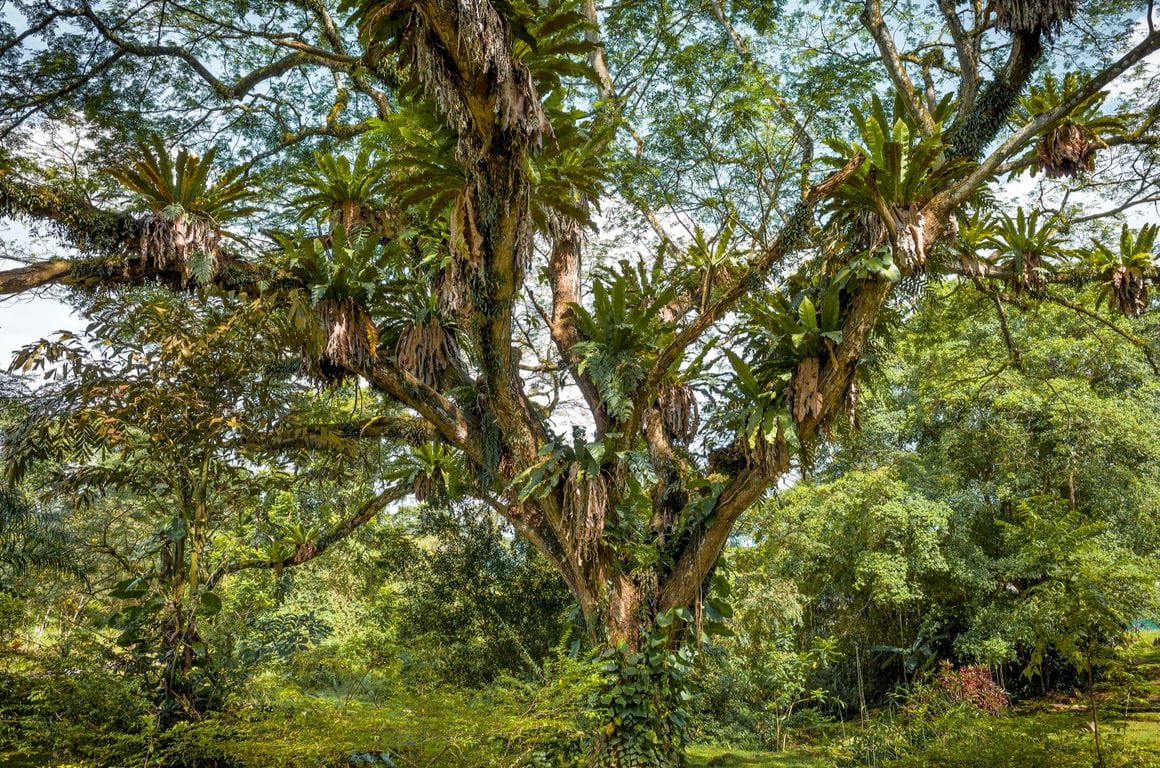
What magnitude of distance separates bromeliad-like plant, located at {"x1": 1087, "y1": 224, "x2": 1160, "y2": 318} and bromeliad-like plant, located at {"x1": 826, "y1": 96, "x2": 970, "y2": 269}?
1.92m

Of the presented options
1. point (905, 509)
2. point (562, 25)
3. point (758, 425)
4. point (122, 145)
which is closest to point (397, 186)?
point (562, 25)

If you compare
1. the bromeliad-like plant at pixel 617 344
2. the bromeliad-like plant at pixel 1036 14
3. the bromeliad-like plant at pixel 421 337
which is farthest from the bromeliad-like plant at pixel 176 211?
the bromeliad-like plant at pixel 1036 14

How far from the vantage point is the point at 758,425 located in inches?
223

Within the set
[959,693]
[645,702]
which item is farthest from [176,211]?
[959,693]

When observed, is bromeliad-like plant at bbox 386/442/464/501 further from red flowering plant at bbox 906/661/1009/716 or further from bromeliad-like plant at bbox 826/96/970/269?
red flowering plant at bbox 906/661/1009/716

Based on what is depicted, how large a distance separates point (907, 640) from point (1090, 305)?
7.22m

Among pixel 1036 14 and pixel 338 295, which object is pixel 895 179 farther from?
pixel 338 295

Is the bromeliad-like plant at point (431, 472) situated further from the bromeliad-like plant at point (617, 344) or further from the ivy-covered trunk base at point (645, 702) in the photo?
the ivy-covered trunk base at point (645, 702)

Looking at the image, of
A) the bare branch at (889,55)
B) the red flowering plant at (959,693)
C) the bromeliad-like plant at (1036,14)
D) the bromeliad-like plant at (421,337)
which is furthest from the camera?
the red flowering plant at (959,693)

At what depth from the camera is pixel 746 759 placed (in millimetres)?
9898

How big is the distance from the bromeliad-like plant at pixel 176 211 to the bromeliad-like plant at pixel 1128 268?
24.1ft

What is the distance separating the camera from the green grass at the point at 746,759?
30.4 feet

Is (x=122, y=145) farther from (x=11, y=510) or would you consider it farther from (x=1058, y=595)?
(x=1058, y=595)

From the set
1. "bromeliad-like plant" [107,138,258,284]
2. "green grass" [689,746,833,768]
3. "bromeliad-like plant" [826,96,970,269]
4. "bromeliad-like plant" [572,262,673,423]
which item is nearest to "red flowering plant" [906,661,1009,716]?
"green grass" [689,746,833,768]
